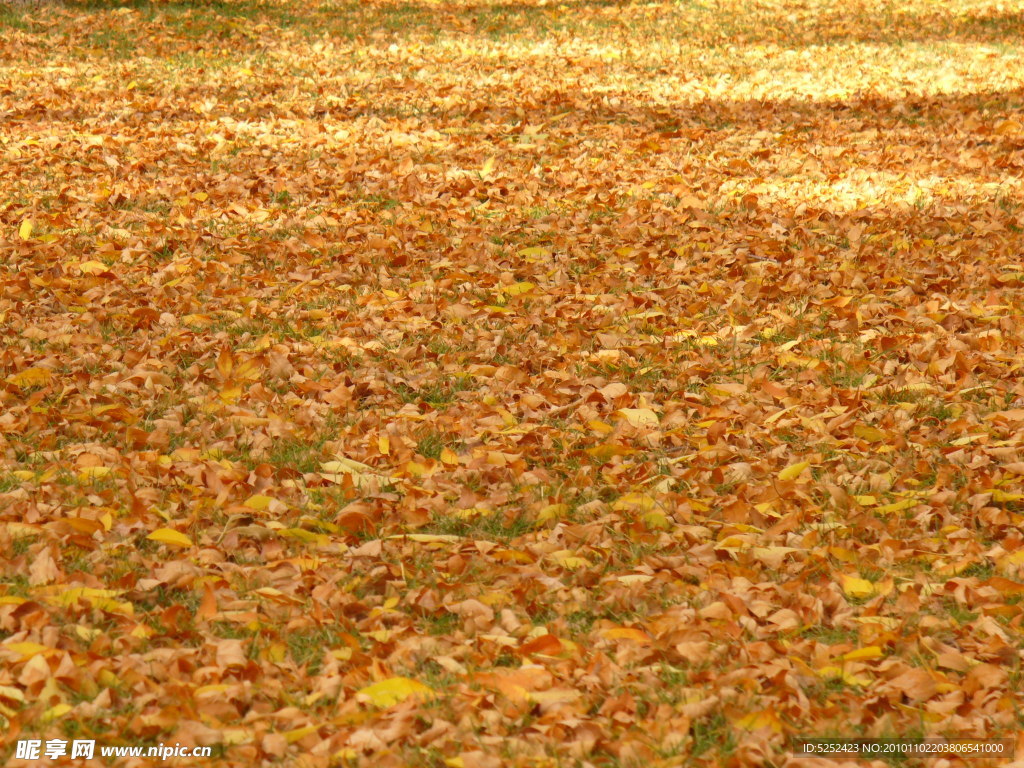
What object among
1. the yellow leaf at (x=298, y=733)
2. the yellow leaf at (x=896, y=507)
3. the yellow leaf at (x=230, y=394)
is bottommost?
the yellow leaf at (x=298, y=733)

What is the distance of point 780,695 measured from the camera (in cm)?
323

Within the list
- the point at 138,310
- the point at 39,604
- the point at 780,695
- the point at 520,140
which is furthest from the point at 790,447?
the point at 520,140

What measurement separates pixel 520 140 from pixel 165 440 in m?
5.71

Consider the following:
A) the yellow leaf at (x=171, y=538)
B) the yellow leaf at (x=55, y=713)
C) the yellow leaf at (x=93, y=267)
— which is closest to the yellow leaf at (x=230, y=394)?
the yellow leaf at (x=171, y=538)

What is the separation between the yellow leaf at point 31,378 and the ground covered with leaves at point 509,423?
0.02 meters

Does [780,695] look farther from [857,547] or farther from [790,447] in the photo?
[790,447]

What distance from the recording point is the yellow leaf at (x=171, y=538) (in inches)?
161

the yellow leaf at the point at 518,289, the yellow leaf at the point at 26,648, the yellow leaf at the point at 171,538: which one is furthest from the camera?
the yellow leaf at the point at 518,289

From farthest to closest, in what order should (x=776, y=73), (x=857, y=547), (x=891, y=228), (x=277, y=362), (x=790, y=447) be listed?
(x=776, y=73)
(x=891, y=228)
(x=277, y=362)
(x=790, y=447)
(x=857, y=547)

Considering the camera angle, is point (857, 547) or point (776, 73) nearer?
point (857, 547)

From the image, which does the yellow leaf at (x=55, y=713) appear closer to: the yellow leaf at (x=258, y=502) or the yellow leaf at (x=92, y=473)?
the yellow leaf at (x=258, y=502)

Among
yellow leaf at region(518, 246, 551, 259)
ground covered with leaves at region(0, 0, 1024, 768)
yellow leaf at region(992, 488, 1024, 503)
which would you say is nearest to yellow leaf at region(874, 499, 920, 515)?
ground covered with leaves at region(0, 0, 1024, 768)

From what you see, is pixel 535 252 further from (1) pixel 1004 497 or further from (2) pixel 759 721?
(2) pixel 759 721

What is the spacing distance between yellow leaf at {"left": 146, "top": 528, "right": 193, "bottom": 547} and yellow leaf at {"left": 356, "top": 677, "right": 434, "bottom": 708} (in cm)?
112
